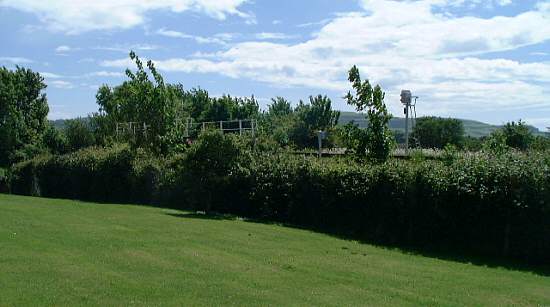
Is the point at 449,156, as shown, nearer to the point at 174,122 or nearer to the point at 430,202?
the point at 430,202

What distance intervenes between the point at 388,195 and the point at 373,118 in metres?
5.71

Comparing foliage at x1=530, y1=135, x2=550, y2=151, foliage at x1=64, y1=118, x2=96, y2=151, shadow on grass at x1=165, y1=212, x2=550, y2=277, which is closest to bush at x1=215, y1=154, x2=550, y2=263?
shadow on grass at x1=165, y1=212, x2=550, y2=277

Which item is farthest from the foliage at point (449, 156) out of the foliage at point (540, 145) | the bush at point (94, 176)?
the bush at point (94, 176)

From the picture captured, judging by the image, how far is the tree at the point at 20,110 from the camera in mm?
64625

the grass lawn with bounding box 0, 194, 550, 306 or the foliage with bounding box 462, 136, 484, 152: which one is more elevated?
the foliage with bounding box 462, 136, 484, 152

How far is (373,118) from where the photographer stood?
83.0 ft

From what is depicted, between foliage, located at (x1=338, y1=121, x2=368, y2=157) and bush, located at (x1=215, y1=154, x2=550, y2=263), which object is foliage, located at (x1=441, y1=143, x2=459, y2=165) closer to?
bush, located at (x1=215, y1=154, x2=550, y2=263)

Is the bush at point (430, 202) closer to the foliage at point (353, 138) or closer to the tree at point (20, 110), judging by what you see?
the foliage at point (353, 138)

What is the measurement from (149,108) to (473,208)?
75.2ft

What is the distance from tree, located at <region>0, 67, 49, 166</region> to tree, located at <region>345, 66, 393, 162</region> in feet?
159

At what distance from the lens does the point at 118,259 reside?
1264cm

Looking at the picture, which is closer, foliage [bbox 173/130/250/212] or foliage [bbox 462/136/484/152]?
foliage [bbox 173/130/250/212]

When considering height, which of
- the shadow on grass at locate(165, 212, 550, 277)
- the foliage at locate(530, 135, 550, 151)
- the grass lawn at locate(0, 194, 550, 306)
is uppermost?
the foliage at locate(530, 135, 550, 151)

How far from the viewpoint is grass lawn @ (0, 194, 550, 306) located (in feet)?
31.8
